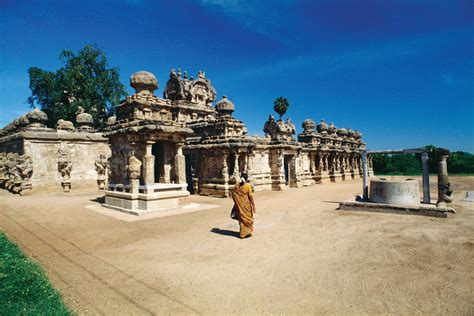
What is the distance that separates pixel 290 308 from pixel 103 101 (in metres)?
Answer: 35.0

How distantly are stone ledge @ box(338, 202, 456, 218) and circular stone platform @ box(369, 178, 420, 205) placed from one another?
0.39 metres

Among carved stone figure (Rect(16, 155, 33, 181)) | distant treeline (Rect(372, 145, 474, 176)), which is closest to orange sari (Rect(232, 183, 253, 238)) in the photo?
carved stone figure (Rect(16, 155, 33, 181))

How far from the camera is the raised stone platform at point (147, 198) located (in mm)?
10438

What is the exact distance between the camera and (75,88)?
98.0 ft

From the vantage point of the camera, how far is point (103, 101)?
32.2 m

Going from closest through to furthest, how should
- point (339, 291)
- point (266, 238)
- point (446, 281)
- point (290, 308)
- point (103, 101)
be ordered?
point (290, 308) → point (339, 291) → point (446, 281) → point (266, 238) → point (103, 101)

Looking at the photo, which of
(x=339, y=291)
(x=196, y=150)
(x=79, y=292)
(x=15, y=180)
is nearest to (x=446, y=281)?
(x=339, y=291)

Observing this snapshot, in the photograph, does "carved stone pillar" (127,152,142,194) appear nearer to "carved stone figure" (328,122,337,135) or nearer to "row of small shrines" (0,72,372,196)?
"row of small shrines" (0,72,372,196)

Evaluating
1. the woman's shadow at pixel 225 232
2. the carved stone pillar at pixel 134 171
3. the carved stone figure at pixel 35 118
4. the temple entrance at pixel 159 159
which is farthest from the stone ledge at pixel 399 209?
the carved stone figure at pixel 35 118

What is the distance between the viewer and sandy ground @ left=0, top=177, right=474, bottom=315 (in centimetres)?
364

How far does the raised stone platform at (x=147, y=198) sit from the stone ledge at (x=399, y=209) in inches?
290

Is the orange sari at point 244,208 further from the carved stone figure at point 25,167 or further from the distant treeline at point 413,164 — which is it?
the distant treeline at point 413,164

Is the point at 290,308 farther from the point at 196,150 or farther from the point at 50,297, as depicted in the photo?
the point at 196,150

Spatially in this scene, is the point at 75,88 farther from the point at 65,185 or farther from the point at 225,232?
the point at 225,232
